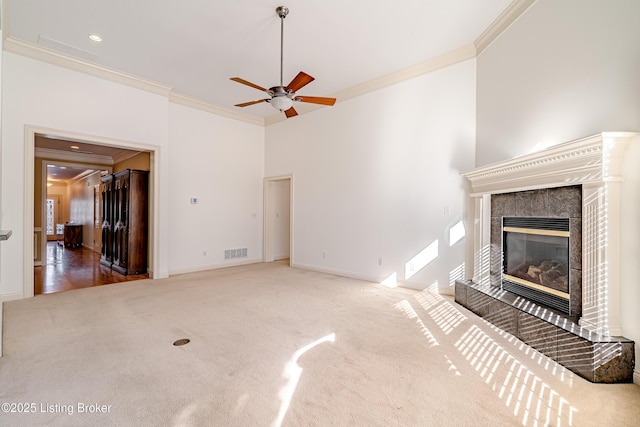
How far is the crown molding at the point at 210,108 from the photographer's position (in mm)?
5621

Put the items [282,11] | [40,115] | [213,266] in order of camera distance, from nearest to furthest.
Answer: [282,11], [40,115], [213,266]

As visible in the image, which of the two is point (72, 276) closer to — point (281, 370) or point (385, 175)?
point (281, 370)

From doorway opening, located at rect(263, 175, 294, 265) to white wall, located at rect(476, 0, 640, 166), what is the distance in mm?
4207

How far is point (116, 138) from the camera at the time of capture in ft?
15.7

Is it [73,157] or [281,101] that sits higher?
[73,157]

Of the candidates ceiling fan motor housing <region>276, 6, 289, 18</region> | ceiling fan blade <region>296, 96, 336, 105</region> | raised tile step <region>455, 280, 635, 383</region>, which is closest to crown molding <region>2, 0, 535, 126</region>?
ceiling fan blade <region>296, 96, 336, 105</region>

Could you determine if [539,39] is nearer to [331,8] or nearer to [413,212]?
[331,8]

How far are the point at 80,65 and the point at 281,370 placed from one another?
5159 millimetres

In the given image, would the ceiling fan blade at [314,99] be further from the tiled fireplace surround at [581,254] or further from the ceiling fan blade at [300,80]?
the tiled fireplace surround at [581,254]

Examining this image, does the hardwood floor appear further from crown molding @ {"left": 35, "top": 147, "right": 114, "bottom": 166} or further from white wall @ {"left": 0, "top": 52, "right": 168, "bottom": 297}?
crown molding @ {"left": 35, "top": 147, "right": 114, "bottom": 166}

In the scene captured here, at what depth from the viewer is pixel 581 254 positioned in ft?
8.13

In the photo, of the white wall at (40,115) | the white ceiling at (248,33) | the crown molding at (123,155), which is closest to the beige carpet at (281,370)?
the white wall at (40,115)

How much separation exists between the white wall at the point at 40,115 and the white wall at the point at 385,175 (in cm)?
307

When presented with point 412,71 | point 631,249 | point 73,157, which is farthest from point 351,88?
point 73,157
